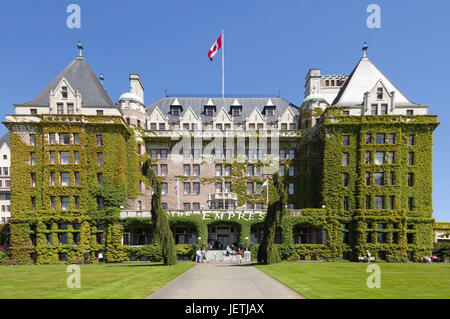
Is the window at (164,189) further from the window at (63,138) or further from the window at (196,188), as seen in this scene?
the window at (63,138)

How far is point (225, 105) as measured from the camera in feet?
192

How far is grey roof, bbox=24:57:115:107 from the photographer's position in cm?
4731

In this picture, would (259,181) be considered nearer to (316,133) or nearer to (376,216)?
(316,133)

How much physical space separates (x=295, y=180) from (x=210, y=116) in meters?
21.0

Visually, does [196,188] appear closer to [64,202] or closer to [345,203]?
[64,202]

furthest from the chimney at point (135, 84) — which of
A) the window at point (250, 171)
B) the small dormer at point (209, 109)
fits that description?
the window at point (250, 171)

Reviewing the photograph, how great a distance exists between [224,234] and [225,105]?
26548 millimetres

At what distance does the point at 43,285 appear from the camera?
1970 centimetres

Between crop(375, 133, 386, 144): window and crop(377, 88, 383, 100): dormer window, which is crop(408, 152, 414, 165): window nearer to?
crop(375, 133, 386, 144): window

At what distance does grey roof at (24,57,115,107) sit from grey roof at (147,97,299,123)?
10.1 meters

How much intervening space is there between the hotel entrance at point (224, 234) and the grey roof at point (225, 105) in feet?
68.1

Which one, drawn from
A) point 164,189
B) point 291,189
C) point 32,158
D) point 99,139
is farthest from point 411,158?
point 32,158

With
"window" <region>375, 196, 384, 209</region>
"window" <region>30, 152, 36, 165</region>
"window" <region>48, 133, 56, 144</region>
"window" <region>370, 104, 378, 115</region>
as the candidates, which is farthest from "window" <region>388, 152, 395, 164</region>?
"window" <region>30, 152, 36, 165</region>

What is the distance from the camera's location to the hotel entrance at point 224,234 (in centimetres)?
4856
